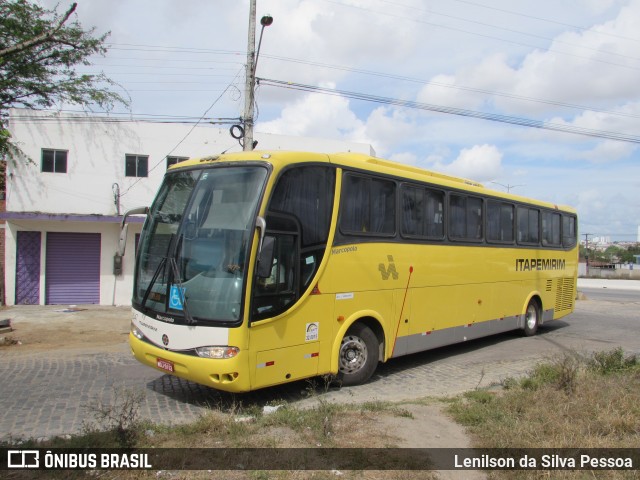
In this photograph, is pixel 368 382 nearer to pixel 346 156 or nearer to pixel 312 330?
pixel 312 330

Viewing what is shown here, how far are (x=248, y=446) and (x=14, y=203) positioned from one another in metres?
15.9

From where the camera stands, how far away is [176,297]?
607 centimetres

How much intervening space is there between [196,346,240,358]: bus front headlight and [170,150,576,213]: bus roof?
7.50ft

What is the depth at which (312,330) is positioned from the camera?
6.61 meters

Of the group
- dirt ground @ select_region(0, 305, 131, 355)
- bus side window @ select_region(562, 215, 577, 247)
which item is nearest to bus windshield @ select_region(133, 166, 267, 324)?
dirt ground @ select_region(0, 305, 131, 355)

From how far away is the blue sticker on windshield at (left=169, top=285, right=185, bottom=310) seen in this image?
601 cm

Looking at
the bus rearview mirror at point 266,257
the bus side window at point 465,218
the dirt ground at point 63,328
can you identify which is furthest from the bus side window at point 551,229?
the dirt ground at point 63,328

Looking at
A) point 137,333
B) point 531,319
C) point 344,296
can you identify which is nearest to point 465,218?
point 344,296

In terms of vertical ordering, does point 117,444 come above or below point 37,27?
below

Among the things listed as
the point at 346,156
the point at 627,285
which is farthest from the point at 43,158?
the point at 627,285

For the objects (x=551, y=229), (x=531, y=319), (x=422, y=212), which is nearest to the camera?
(x=422, y=212)

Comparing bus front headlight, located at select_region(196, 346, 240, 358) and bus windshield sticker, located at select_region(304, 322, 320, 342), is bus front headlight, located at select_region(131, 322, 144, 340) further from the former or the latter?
bus windshield sticker, located at select_region(304, 322, 320, 342)

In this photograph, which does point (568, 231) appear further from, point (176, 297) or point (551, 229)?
point (176, 297)

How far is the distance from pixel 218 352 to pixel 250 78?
9.66 metres
